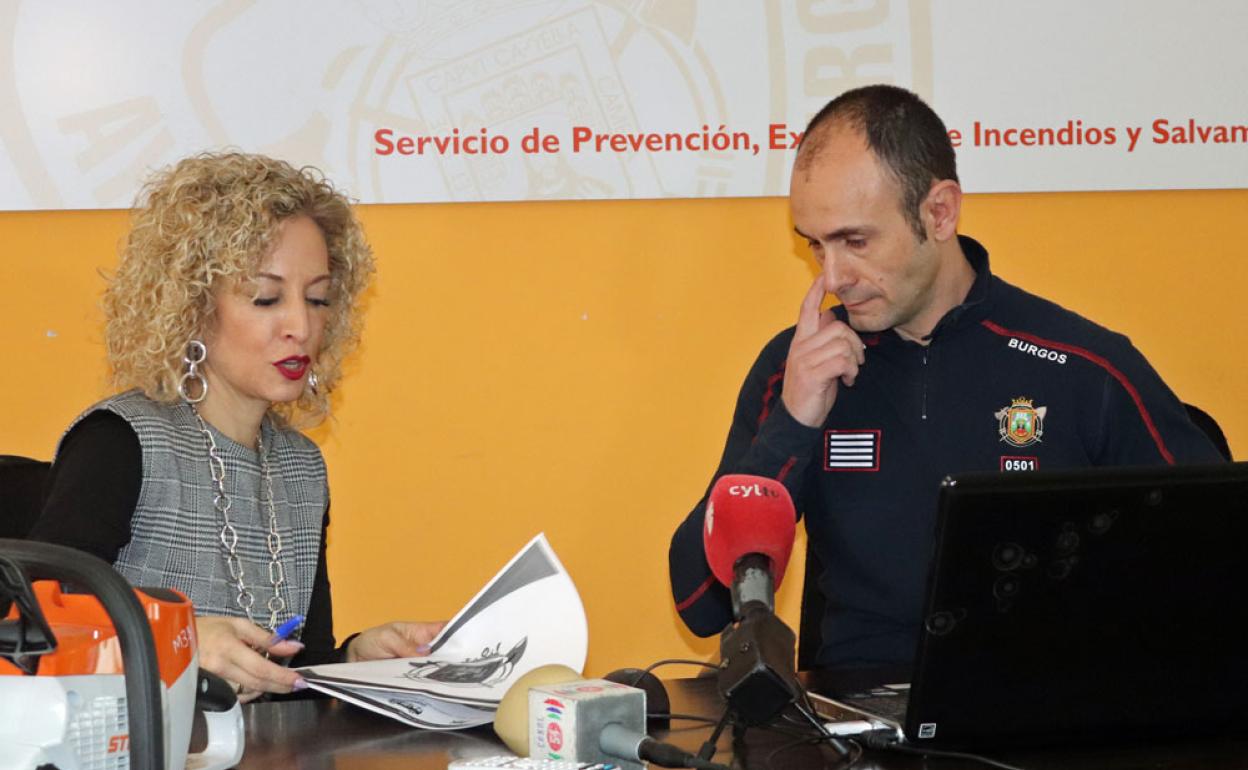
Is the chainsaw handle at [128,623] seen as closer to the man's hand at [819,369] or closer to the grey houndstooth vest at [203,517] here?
the grey houndstooth vest at [203,517]

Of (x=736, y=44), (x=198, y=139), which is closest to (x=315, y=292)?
(x=198, y=139)

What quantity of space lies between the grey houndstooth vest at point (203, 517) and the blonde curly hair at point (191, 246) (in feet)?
0.27

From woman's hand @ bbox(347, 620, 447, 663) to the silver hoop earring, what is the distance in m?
0.47

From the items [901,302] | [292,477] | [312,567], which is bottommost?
[312,567]

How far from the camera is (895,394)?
2105mm

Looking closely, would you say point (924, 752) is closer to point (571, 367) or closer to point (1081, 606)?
point (1081, 606)


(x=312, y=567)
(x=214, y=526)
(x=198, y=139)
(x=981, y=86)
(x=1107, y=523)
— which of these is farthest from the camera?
(x=981, y=86)

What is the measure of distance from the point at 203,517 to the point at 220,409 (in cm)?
19

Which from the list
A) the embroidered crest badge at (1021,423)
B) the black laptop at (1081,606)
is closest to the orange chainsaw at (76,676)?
the black laptop at (1081,606)

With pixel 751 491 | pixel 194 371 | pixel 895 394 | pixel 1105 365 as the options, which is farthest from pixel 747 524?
pixel 194 371

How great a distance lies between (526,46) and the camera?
266 centimetres

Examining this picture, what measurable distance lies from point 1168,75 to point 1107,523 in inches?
74.7

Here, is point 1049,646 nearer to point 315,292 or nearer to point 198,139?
point 315,292

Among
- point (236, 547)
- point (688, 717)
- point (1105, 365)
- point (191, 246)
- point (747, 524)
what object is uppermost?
point (191, 246)
